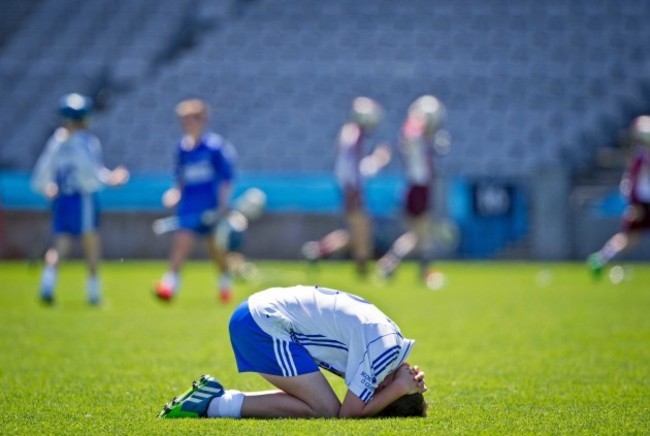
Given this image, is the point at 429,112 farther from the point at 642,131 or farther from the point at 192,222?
the point at 192,222

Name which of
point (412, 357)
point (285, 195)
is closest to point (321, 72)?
point (285, 195)

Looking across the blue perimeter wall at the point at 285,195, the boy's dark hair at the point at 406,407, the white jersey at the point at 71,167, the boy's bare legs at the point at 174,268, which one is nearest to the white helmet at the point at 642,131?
the blue perimeter wall at the point at 285,195

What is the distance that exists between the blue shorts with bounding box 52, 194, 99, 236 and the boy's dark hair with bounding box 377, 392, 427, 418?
7139 millimetres

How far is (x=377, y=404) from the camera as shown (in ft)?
17.5

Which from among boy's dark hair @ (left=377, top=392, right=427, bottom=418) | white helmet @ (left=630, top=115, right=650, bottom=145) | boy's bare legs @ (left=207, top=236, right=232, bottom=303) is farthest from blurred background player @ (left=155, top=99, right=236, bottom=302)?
boy's dark hair @ (left=377, top=392, right=427, bottom=418)

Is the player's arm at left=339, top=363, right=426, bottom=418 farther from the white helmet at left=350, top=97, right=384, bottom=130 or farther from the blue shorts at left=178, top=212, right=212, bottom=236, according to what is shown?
the white helmet at left=350, top=97, right=384, bottom=130

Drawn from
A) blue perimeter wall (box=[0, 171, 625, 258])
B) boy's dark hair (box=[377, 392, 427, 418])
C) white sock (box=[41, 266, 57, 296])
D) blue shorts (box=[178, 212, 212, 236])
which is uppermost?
boy's dark hair (box=[377, 392, 427, 418])

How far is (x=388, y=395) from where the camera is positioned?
5336 millimetres

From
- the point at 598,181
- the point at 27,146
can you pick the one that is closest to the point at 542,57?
the point at 598,181

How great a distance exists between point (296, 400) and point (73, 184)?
7.05m

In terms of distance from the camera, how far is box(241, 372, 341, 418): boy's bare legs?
5402 millimetres

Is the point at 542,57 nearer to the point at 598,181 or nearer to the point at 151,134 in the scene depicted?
the point at 598,181

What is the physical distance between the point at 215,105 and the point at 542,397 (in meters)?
20.2

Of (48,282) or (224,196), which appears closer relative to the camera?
(48,282)
